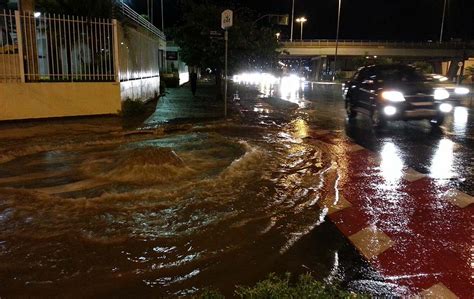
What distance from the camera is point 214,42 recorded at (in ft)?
63.9

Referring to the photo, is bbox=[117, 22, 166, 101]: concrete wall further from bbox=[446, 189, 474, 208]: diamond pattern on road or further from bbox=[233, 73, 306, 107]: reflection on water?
bbox=[446, 189, 474, 208]: diamond pattern on road

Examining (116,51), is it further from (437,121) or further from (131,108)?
(437,121)

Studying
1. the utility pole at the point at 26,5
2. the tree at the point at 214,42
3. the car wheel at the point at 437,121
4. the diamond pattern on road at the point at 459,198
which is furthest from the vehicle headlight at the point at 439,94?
the utility pole at the point at 26,5

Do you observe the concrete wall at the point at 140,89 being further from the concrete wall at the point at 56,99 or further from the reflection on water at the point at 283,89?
the reflection on water at the point at 283,89

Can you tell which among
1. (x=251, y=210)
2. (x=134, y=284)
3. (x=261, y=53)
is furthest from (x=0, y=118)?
(x=261, y=53)

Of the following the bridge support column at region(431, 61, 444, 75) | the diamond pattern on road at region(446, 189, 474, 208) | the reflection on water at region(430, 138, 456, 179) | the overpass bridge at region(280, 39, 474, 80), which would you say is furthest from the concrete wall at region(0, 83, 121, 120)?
the bridge support column at region(431, 61, 444, 75)

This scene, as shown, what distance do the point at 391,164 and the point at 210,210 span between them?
4.19 meters

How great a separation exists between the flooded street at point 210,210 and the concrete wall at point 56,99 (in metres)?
1.56

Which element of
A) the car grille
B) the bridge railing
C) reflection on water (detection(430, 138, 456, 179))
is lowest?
reflection on water (detection(430, 138, 456, 179))

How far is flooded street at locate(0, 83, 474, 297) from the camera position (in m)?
4.05

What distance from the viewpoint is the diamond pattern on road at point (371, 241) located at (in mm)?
4594

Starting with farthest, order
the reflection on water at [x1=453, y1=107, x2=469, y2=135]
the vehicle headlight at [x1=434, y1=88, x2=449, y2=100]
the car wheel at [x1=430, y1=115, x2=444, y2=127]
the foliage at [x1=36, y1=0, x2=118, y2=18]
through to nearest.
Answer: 1. the foliage at [x1=36, y1=0, x2=118, y2=18]
2. the reflection on water at [x1=453, y1=107, x2=469, y2=135]
3. the car wheel at [x1=430, y1=115, x2=444, y2=127]
4. the vehicle headlight at [x1=434, y1=88, x2=449, y2=100]

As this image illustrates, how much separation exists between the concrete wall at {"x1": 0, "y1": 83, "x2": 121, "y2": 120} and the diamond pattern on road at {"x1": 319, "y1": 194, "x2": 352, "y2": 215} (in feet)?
29.8

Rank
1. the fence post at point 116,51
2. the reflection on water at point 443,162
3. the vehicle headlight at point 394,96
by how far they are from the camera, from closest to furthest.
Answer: the reflection on water at point 443,162
the vehicle headlight at point 394,96
the fence post at point 116,51
